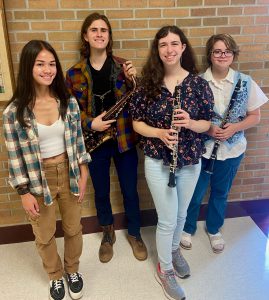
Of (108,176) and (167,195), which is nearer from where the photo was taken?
(167,195)

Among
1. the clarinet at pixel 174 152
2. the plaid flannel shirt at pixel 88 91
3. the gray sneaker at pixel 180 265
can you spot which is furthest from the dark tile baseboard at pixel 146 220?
the clarinet at pixel 174 152

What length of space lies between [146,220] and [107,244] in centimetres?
42

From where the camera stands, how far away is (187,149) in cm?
179

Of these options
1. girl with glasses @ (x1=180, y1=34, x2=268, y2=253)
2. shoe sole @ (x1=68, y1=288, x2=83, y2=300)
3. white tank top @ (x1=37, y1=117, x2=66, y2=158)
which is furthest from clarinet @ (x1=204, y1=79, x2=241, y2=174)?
shoe sole @ (x1=68, y1=288, x2=83, y2=300)

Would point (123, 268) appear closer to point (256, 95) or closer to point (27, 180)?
point (27, 180)

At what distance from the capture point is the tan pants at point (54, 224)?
1.77 m

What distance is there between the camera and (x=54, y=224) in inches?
73.1

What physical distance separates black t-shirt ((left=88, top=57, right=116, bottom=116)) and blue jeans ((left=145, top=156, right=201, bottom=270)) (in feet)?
1.37

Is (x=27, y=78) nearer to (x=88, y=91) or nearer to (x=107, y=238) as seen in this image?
(x=88, y=91)

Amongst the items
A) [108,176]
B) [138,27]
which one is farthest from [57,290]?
[138,27]

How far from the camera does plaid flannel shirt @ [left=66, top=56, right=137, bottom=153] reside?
6.35ft

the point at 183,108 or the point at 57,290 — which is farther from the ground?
the point at 183,108

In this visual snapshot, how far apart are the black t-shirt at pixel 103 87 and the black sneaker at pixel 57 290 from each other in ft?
3.39

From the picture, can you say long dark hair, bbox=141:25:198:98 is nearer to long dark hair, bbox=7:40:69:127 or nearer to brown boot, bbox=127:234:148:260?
long dark hair, bbox=7:40:69:127
